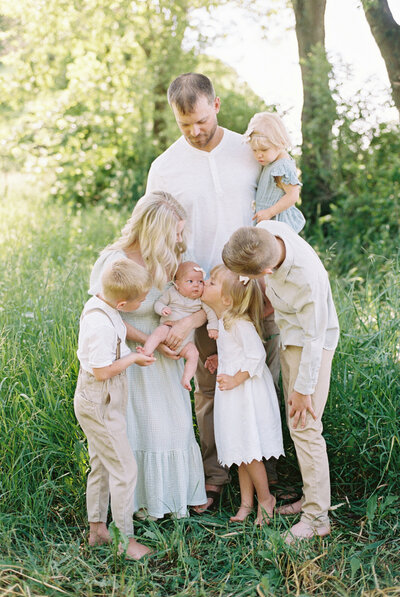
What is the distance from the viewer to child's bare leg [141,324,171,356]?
315 centimetres

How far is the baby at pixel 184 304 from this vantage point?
10.6 ft

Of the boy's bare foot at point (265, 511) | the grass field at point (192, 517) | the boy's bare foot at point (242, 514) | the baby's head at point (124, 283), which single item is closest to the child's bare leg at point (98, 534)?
the grass field at point (192, 517)

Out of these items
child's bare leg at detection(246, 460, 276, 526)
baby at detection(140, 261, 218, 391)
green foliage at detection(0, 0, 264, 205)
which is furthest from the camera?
green foliage at detection(0, 0, 264, 205)

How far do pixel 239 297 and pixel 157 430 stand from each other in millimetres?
799

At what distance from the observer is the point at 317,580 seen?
113 inches

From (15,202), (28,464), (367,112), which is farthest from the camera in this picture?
(15,202)

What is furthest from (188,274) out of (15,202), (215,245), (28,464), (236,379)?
(15,202)

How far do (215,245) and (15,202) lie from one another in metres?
7.41

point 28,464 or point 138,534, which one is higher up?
point 28,464

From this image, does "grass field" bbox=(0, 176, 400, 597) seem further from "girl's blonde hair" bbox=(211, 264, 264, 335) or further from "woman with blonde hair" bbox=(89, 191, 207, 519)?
"girl's blonde hair" bbox=(211, 264, 264, 335)

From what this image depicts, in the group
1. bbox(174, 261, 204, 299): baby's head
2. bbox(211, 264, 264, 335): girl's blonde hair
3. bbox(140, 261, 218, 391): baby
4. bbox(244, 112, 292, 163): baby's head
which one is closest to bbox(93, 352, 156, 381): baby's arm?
bbox(140, 261, 218, 391): baby

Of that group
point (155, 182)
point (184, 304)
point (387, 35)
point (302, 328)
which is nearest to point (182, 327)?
point (184, 304)

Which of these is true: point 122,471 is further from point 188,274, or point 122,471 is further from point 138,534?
point 188,274

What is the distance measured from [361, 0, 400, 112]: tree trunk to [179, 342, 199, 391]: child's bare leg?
3.60 m
